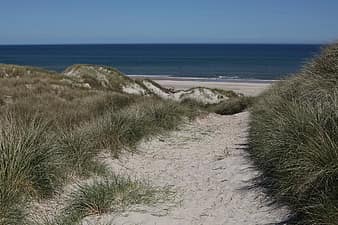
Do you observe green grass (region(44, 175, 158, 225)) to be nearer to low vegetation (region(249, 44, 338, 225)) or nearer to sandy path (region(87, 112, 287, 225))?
sandy path (region(87, 112, 287, 225))

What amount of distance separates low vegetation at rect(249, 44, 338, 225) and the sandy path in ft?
1.12

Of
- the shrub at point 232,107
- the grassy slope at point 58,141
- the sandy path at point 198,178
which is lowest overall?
the shrub at point 232,107

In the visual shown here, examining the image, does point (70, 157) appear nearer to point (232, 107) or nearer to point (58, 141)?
point (58, 141)

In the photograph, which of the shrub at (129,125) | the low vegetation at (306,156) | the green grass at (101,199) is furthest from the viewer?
the shrub at (129,125)

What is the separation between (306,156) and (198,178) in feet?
9.84

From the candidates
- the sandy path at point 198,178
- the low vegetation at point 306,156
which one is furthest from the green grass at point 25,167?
the low vegetation at point 306,156

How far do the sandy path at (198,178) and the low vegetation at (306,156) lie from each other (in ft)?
1.12

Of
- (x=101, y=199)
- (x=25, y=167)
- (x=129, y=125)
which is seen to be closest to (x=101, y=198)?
(x=101, y=199)

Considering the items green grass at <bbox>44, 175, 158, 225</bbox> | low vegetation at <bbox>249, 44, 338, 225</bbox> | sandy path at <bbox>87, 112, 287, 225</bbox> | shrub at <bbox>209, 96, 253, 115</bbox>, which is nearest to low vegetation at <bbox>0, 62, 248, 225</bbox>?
green grass at <bbox>44, 175, 158, 225</bbox>

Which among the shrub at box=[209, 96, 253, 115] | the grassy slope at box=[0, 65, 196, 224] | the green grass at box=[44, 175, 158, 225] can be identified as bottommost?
the shrub at box=[209, 96, 253, 115]

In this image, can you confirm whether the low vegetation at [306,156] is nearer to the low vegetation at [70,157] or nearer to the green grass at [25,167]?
the low vegetation at [70,157]

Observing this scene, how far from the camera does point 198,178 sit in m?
8.71

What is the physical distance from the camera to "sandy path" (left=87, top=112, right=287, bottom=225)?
6.29 m

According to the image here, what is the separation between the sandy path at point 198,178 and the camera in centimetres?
629
